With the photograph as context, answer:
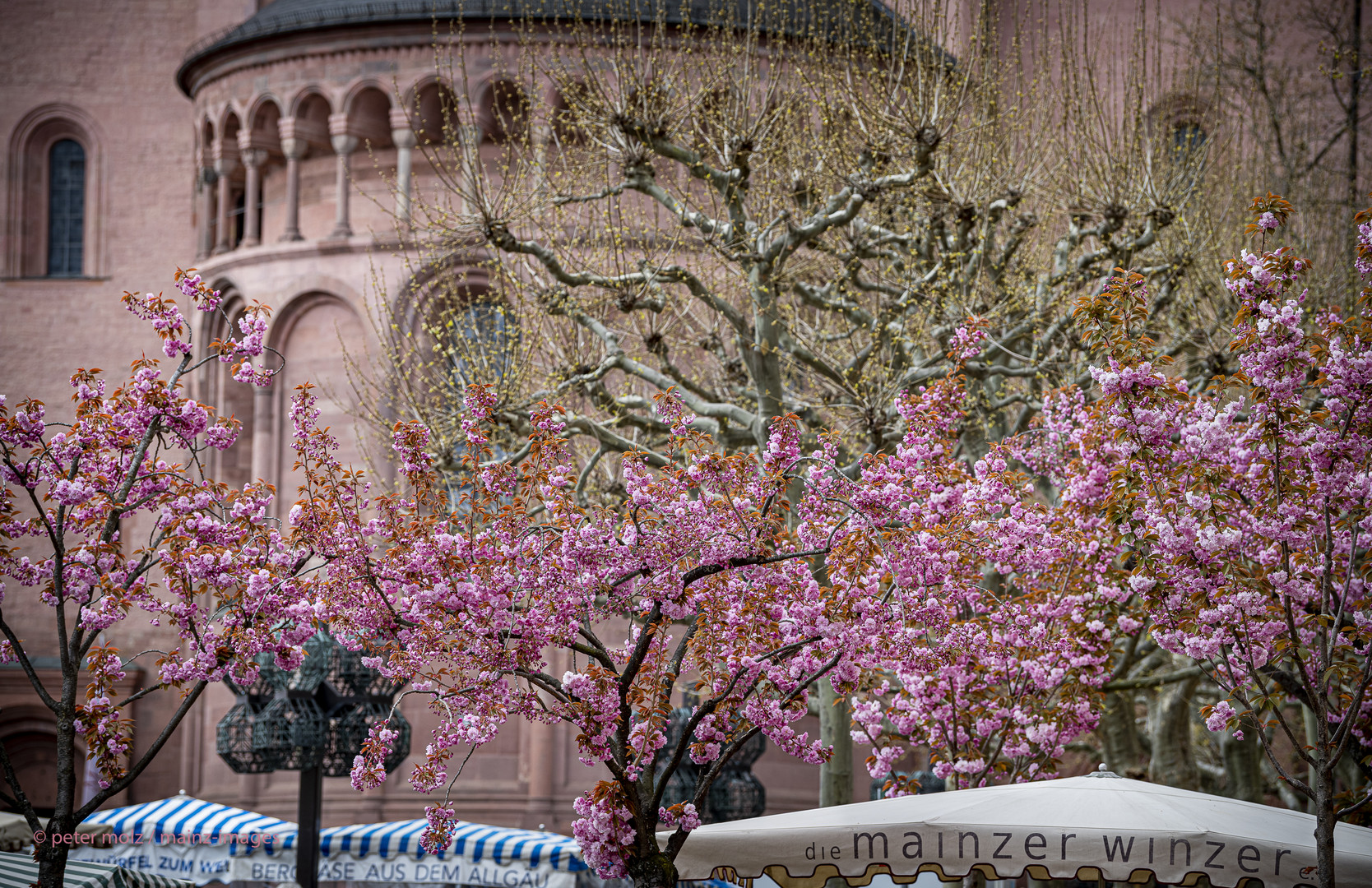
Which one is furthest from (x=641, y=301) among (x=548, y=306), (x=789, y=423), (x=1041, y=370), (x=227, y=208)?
(x=227, y=208)

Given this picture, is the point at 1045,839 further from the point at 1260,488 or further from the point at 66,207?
the point at 66,207

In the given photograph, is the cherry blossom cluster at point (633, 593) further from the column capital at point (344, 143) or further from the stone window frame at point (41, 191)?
the stone window frame at point (41, 191)

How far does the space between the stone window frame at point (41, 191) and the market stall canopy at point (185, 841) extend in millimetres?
15984

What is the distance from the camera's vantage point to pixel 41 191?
33688mm

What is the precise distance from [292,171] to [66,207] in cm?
851

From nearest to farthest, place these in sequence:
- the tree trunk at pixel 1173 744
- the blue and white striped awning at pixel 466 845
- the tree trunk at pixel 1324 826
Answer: the tree trunk at pixel 1324 826 → the blue and white striped awning at pixel 466 845 → the tree trunk at pixel 1173 744

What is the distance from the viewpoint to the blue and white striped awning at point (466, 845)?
19.0 meters

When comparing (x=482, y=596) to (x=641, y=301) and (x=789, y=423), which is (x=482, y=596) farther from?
(x=641, y=301)

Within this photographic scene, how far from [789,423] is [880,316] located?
8.00m

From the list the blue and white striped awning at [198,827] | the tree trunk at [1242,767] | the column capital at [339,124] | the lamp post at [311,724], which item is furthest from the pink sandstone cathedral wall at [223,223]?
the lamp post at [311,724]

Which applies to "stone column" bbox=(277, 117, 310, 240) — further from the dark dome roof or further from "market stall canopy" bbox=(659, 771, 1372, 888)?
"market stall canopy" bbox=(659, 771, 1372, 888)

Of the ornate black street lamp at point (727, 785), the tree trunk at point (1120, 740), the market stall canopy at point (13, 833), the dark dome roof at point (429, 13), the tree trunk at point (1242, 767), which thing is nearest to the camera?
the market stall canopy at point (13, 833)

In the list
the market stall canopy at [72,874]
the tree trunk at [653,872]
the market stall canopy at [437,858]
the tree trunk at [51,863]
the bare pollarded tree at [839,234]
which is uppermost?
the bare pollarded tree at [839,234]

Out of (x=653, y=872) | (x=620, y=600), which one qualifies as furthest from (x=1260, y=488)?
(x=653, y=872)
